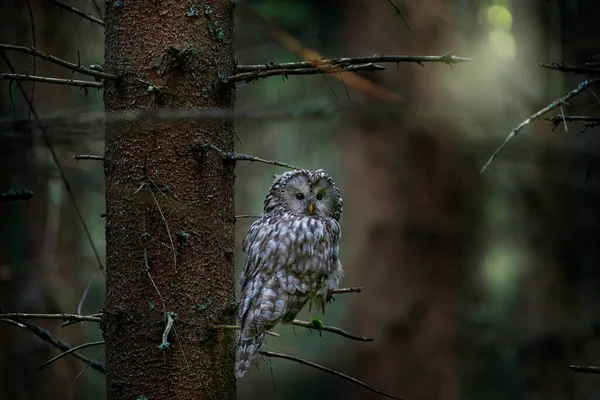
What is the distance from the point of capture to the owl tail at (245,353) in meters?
3.49

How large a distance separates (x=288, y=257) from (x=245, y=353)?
623 mm

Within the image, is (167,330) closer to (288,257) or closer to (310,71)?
(288,257)

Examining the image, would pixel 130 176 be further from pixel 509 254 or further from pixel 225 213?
pixel 509 254

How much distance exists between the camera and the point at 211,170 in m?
3.37

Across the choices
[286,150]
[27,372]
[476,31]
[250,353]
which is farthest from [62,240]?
[250,353]

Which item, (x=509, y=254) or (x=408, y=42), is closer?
(x=408, y=42)

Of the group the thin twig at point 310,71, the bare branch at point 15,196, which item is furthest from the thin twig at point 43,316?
the thin twig at point 310,71

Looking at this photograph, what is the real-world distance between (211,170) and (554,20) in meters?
6.08

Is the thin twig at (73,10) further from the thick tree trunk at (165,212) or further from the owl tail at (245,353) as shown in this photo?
the owl tail at (245,353)

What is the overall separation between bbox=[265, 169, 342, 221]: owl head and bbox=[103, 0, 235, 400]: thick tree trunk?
0.99m

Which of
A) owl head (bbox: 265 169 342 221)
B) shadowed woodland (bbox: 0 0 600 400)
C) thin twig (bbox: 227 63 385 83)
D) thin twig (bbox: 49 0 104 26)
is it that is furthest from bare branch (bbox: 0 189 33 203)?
shadowed woodland (bbox: 0 0 600 400)

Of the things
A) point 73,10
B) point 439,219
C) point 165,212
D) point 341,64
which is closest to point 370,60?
point 341,64

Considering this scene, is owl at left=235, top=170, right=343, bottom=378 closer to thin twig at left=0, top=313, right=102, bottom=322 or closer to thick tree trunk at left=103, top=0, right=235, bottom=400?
thick tree trunk at left=103, top=0, right=235, bottom=400

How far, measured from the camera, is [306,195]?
4.33 meters
